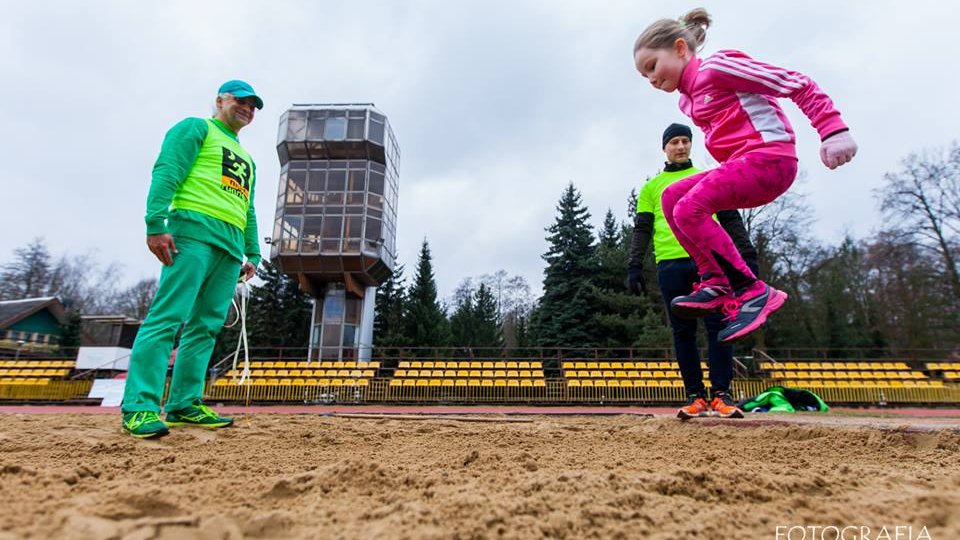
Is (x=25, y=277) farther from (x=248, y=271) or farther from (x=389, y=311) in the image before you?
(x=248, y=271)

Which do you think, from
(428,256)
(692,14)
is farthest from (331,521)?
(428,256)

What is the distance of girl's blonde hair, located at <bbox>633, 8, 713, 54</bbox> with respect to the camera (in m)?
2.48

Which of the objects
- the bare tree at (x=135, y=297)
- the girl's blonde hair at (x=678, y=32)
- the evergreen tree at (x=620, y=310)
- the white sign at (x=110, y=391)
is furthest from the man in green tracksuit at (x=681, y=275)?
the bare tree at (x=135, y=297)

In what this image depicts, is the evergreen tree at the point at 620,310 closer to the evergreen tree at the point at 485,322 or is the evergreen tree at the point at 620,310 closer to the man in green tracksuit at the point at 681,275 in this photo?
the evergreen tree at the point at 485,322

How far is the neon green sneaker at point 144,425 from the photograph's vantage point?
2.24 m

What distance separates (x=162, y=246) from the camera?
2.56m

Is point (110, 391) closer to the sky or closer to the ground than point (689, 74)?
closer to the ground

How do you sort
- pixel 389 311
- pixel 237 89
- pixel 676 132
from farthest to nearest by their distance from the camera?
pixel 389 311
pixel 676 132
pixel 237 89

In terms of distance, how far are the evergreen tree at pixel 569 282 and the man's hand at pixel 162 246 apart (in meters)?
21.9

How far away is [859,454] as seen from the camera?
72.3 inches

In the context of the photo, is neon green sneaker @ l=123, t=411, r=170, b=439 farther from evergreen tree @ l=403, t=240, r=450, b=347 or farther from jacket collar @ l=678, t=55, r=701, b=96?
evergreen tree @ l=403, t=240, r=450, b=347

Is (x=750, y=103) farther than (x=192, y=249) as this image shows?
No

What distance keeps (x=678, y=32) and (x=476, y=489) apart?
2.42m

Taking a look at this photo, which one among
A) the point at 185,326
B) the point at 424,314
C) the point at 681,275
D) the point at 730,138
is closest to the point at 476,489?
the point at 730,138
